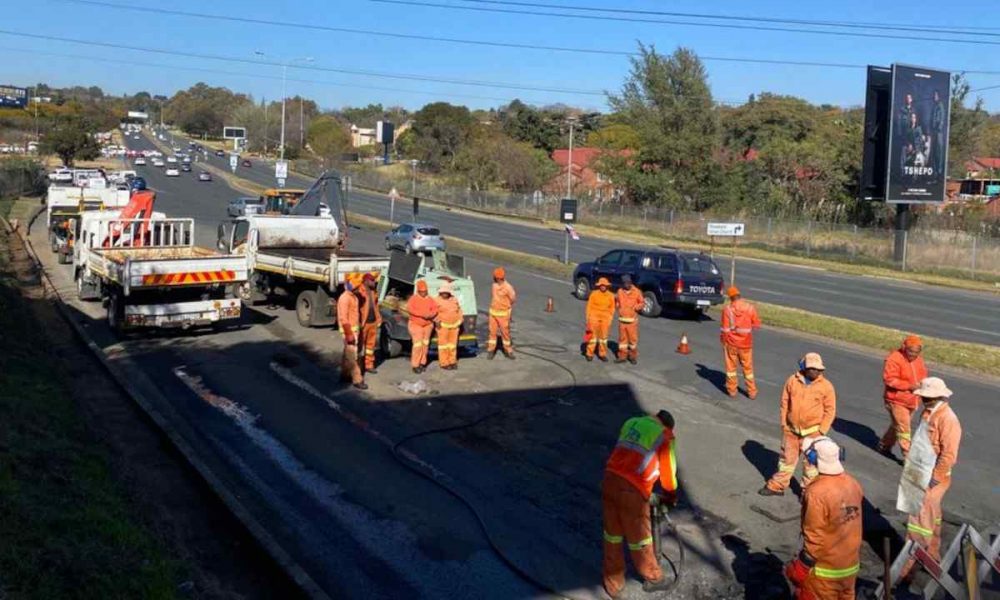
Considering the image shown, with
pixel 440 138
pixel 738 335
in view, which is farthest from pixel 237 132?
pixel 738 335

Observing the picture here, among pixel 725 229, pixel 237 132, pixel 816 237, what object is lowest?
pixel 725 229

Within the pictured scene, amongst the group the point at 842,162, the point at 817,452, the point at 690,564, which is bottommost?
the point at 690,564

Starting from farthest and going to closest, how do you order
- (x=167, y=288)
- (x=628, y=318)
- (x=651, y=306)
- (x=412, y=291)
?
1. (x=651, y=306)
2. (x=167, y=288)
3. (x=412, y=291)
4. (x=628, y=318)

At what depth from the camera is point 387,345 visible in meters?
15.0

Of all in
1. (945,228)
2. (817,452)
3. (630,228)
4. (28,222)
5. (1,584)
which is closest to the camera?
(1,584)

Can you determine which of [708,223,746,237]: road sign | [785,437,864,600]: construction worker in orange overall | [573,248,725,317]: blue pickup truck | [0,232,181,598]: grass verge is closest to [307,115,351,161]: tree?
[573,248,725,317]: blue pickup truck

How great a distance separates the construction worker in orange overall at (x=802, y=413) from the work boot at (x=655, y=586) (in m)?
2.63

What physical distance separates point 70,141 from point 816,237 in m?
75.0

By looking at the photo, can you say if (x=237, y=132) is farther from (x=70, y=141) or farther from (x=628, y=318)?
(x=628, y=318)

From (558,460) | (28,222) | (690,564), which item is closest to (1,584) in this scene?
(690,564)

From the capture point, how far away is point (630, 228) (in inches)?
2341

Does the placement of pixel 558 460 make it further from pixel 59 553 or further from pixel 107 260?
pixel 107 260

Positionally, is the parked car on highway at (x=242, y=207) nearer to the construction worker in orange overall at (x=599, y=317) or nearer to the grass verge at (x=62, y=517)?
the construction worker in orange overall at (x=599, y=317)

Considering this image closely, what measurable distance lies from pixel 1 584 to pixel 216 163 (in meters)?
113
